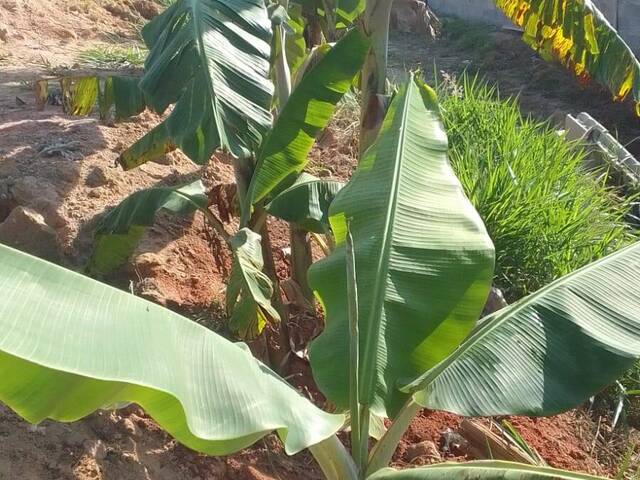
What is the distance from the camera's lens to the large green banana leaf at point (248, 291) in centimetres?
281

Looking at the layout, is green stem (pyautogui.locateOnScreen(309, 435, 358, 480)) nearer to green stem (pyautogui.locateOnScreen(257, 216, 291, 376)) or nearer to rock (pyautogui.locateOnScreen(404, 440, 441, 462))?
rock (pyautogui.locateOnScreen(404, 440, 441, 462))

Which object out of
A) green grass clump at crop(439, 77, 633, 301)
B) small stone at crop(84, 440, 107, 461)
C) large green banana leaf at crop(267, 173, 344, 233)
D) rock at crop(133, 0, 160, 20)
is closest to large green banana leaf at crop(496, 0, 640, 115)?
green grass clump at crop(439, 77, 633, 301)

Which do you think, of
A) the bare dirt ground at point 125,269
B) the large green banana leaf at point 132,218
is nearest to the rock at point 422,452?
the bare dirt ground at point 125,269

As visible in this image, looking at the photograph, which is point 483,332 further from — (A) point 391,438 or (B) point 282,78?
(B) point 282,78

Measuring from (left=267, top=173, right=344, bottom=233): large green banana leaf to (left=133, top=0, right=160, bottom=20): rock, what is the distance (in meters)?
6.78

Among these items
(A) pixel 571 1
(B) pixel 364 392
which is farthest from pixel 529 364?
(A) pixel 571 1

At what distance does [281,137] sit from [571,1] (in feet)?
5.41

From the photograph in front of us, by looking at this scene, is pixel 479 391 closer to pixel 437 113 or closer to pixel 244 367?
pixel 244 367

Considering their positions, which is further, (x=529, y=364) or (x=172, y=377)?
(x=529, y=364)

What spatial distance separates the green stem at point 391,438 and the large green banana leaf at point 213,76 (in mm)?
914

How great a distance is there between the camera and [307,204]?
129 inches

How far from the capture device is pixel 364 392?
90.7 inches

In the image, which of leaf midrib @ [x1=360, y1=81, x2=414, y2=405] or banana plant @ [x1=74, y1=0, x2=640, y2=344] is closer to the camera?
leaf midrib @ [x1=360, y1=81, x2=414, y2=405]

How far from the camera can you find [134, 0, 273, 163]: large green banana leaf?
8.41 ft
